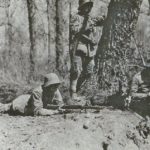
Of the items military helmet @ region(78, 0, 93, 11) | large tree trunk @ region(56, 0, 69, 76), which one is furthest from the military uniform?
military helmet @ region(78, 0, 93, 11)

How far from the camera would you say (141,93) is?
986 centimetres

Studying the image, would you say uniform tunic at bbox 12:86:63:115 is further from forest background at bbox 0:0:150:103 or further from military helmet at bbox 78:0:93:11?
military helmet at bbox 78:0:93:11

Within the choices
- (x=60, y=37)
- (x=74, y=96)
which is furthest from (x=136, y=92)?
(x=60, y=37)

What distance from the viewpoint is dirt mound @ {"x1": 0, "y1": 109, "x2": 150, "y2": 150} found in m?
6.91

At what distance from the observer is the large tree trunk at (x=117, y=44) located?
10422 millimetres

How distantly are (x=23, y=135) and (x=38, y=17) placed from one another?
4.68 meters

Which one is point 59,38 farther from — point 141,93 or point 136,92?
point 141,93

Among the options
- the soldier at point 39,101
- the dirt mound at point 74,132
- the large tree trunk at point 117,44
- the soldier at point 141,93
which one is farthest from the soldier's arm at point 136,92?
the soldier at point 39,101

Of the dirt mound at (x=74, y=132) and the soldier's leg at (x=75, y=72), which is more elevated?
the soldier's leg at (x=75, y=72)

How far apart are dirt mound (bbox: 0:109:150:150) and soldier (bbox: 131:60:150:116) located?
2.87 feet

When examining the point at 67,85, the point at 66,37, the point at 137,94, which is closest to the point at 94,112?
the point at 137,94

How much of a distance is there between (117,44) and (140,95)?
1565 millimetres

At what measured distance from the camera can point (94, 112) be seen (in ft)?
28.2

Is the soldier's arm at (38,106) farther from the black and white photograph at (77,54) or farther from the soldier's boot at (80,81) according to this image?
the soldier's boot at (80,81)
